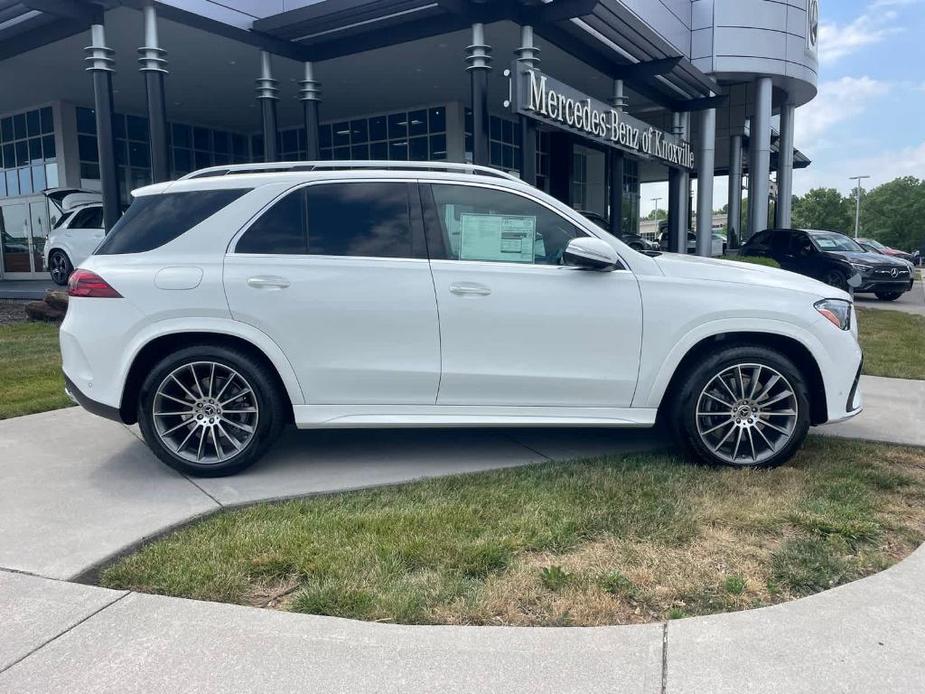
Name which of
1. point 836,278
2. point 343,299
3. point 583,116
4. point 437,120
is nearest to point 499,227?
point 343,299

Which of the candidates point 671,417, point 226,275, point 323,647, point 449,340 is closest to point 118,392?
point 226,275

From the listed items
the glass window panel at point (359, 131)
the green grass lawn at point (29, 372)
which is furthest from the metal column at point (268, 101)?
the glass window panel at point (359, 131)

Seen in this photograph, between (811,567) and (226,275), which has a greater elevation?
(226,275)

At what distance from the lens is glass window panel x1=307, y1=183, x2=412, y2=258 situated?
4.45 m

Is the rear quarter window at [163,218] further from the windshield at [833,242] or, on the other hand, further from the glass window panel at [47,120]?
the glass window panel at [47,120]

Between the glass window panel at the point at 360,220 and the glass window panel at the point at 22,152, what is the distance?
24677 mm

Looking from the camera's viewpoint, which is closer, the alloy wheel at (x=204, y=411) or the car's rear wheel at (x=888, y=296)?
the alloy wheel at (x=204, y=411)

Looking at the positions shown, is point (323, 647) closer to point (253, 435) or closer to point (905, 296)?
point (253, 435)

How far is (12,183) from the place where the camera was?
24781 millimetres

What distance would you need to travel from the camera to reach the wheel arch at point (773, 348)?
4496 mm

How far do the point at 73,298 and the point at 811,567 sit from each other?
4.32 m

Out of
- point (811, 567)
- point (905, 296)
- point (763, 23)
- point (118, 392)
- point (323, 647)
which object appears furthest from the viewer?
point (763, 23)

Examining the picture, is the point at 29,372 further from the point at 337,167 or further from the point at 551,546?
the point at 551,546

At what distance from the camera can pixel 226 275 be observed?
434 cm
